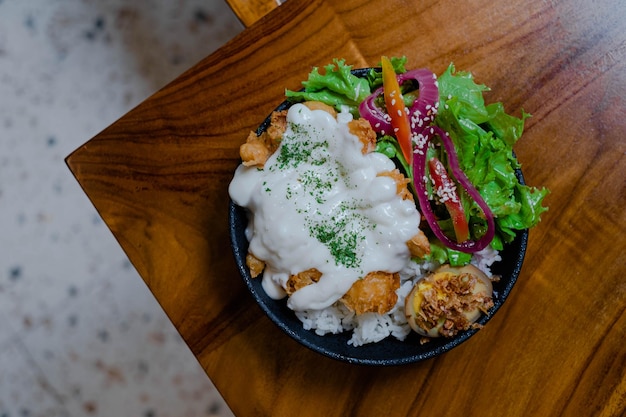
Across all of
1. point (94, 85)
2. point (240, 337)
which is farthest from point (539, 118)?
point (94, 85)

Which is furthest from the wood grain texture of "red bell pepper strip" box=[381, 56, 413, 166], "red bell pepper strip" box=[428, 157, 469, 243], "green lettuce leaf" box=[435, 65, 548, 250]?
"red bell pepper strip" box=[428, 157, 469, 243]

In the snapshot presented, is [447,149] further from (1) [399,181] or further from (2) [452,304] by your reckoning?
(2) [452,304]

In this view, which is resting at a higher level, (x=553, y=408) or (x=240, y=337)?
(x=240, y=337)

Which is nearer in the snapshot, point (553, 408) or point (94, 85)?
point (553, 408)

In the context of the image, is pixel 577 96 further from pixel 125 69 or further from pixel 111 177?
pixel 125 69

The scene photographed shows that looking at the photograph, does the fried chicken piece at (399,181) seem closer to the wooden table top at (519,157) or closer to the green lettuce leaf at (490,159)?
the green lettuce leaf at (490,159)
